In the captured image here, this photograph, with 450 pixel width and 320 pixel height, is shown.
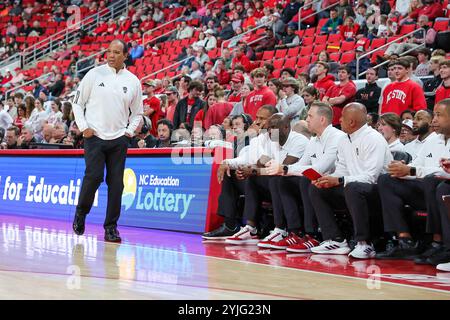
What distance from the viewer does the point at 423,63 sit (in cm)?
1248

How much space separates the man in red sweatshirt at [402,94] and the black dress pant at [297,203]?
2480 millimetres

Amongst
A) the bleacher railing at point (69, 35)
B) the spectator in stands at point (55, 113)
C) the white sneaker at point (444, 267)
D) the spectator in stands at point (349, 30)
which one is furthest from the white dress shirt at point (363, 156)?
the bleacher railing at point (69, 35)

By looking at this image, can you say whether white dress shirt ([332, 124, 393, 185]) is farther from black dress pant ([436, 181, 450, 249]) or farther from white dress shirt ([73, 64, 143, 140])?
white dress shirt ([73, 64, 143, 140])

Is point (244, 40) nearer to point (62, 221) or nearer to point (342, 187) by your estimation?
point (62, 221)

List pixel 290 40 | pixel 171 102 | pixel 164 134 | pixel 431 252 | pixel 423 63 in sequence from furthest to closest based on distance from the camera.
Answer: pixel 290 40
pixel 171 102
pixel 423 63
pixel 164 134
pixel 431 252

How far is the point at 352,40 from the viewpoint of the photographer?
52.4ft

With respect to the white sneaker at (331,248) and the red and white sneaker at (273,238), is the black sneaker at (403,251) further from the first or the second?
the red and white sneaker at (273,238)

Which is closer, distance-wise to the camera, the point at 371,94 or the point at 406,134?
the point at 406,134

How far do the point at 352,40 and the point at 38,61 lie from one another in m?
14.8

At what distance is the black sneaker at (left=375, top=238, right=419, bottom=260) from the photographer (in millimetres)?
7023

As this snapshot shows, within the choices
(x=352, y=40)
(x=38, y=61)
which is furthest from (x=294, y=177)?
(x=38, y=61)

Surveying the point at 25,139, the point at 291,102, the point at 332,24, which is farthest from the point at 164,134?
the point at 332,24

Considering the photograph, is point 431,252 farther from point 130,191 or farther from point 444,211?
point 130,191

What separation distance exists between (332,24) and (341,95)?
6580mm
